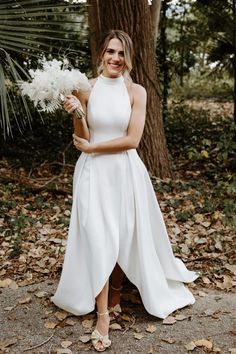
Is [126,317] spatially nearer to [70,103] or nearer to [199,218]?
[70,103]

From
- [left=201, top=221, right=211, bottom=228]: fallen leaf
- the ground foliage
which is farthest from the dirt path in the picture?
[left=201, top=221, right=211, bottom=228]: fallen leaf

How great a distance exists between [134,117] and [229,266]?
6.10ft

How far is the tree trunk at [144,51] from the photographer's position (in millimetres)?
5871

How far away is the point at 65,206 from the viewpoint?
5.82 m

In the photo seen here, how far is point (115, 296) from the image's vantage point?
354 cm

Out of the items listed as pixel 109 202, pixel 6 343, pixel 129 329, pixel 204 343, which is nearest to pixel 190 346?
pixel 204 343

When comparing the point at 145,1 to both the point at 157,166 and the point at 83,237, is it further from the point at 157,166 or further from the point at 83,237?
the point at 83,237

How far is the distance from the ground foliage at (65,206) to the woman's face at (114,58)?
1956 mm

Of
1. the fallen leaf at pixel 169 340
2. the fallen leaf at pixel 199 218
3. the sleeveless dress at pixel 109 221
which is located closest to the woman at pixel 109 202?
the sleeveless dress at pixel 109 221

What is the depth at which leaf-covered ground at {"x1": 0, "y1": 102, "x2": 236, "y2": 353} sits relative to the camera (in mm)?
4250

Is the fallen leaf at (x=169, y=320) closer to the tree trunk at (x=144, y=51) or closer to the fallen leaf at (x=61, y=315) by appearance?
the fallen leaf at (x=61, y=315)

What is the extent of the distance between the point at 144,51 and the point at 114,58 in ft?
10.3

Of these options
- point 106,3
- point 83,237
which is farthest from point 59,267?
point 106,3

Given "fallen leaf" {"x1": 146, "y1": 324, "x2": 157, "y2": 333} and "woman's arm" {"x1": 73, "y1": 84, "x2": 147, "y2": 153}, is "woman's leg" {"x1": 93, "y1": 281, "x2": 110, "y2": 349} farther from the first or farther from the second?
"woman's arm" {"x1": 73, "y1": 84, "x2": 147, "y2": 153}
